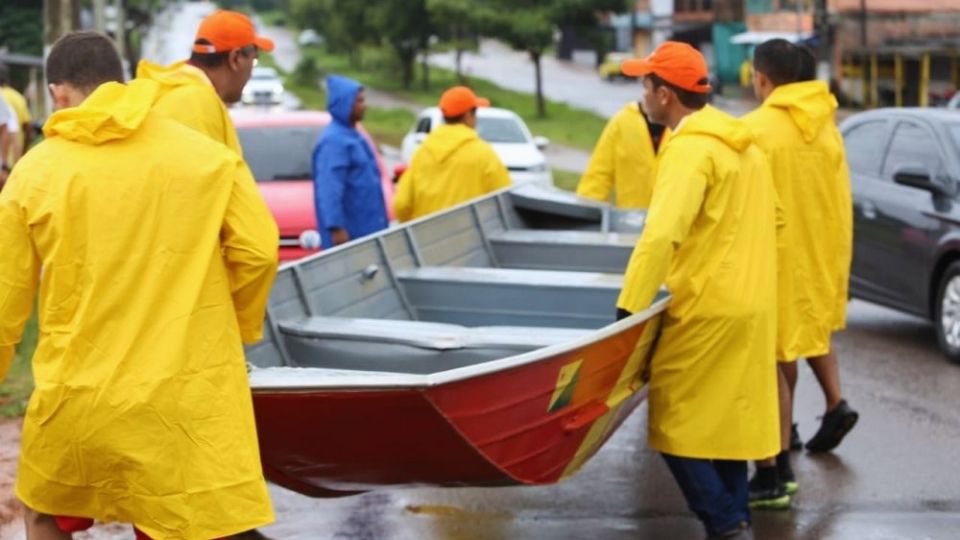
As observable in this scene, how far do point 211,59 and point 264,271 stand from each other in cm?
144

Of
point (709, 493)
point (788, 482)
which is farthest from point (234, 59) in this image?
point (788, 482)

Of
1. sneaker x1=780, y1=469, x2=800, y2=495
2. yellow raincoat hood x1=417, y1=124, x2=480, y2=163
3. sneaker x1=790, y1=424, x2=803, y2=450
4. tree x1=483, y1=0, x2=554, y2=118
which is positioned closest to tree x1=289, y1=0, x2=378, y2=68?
tree x1=483, y1=0, x2=554, y2=118

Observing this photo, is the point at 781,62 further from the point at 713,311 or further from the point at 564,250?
the point at 564,250

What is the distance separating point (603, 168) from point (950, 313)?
252 centimetres

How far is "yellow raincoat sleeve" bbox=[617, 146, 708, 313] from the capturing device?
18.9 feet

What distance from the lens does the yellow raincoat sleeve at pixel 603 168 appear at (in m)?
9.84

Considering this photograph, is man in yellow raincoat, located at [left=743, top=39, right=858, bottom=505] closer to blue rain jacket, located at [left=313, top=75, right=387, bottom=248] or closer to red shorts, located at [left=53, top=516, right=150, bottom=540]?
blue rain jacket, located at [left=313, top=75, right=387, bottom=248]

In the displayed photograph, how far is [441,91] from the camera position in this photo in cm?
6075

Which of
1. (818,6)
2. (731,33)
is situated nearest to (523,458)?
(818,6)

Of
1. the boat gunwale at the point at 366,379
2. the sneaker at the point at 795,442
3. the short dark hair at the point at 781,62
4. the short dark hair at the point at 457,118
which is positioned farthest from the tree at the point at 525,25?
the boat gunwale at the point at 366,379

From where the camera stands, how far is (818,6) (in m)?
45.6

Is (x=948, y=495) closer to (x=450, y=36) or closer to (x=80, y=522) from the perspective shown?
(x=80, y=522)

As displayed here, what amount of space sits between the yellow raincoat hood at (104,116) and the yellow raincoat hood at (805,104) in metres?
3.68

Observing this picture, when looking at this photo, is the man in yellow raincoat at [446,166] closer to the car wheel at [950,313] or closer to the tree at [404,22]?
the car wheel at [950,313]
